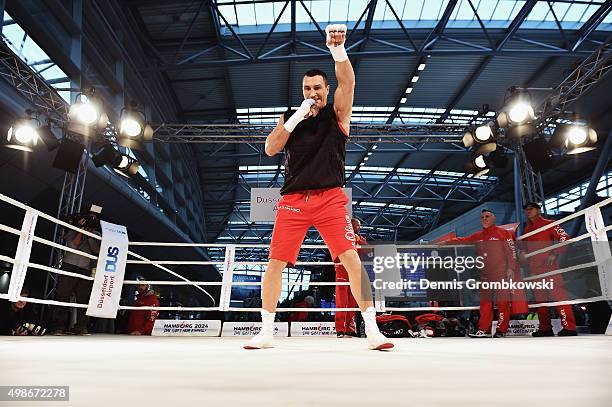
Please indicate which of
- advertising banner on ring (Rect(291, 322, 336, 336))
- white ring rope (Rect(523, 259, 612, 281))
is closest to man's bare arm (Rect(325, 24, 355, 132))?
white ring rope (Rect(523, 259, 612, 281))

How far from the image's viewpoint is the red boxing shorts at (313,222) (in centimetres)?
239

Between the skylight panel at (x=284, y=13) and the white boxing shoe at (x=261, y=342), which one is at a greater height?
the skylight panel at (x=284, y=13)

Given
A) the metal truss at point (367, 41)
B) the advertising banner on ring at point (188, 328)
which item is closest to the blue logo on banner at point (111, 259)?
the advertising banner on ring at point (188, 328)

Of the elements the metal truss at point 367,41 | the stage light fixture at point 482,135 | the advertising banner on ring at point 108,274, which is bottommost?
the advertising banner on ring at point 108,274

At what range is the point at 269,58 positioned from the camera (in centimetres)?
1027

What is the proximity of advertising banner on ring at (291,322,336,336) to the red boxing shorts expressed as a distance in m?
3.63

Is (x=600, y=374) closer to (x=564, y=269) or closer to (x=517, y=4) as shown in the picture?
(x=564, y=269)

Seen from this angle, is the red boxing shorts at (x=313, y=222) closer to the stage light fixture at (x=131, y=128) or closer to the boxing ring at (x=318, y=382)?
the boxing ring at (x=318, y=382)

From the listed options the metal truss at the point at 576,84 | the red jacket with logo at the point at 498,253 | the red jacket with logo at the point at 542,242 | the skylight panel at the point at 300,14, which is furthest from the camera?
the skylight panel at the point at 300,14

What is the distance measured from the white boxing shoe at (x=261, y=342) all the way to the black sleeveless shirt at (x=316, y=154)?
776mm

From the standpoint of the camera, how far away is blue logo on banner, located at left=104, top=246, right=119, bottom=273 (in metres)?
4.88

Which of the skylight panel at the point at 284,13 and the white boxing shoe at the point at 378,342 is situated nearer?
the white boxing shoe at the point at 378,342

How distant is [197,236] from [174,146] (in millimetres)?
5568

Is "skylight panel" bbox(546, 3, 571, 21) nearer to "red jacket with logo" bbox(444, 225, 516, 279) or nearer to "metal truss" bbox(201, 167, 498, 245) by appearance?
"red jacket with logo" bbox(444, 225, 516, 279)
